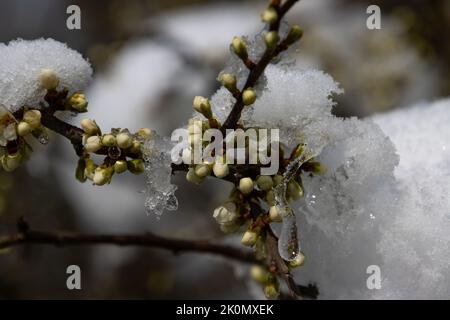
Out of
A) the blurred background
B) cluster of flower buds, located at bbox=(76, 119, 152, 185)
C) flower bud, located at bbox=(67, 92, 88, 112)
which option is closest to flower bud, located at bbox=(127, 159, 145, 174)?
cluster of flower buds, located at bbox=(76, 119, 152, 185)

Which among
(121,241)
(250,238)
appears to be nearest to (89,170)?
(250,238)

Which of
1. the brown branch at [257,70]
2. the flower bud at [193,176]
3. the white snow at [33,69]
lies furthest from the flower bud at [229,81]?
the white snow at [33,69]

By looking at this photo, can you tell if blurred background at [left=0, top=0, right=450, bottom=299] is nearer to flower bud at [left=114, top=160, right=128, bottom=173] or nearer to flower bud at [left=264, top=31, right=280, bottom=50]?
flower bud at [left=114, top=160, right=128, bottom=173]

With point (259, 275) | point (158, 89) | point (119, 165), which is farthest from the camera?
point (158, 89)

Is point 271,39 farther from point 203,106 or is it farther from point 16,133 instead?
point 16,133

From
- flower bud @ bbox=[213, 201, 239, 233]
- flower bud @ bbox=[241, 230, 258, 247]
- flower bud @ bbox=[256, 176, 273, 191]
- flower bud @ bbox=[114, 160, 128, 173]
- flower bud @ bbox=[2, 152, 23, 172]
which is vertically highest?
flower bud @ bbox=[2, 152, 23, 172]
